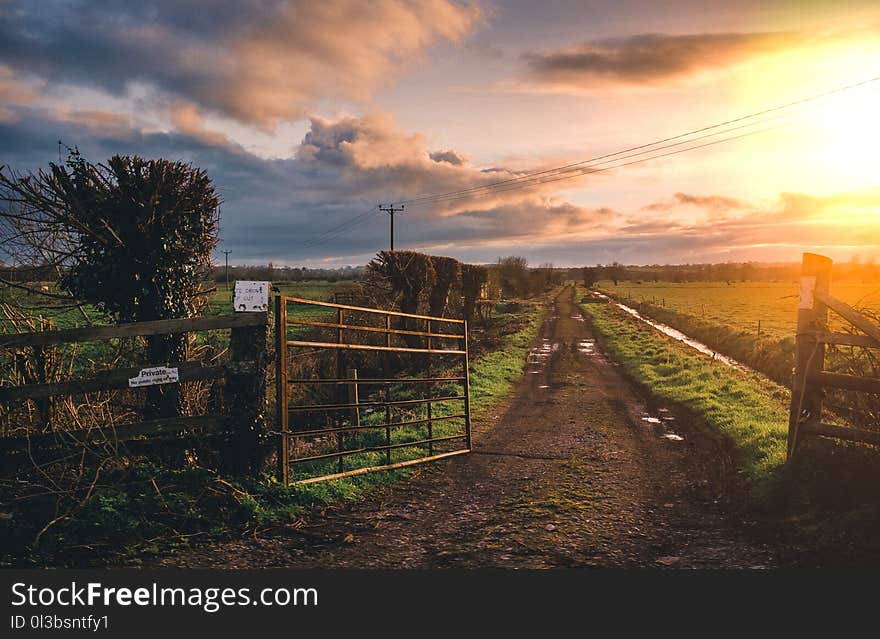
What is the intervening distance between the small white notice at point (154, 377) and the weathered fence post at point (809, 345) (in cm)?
794

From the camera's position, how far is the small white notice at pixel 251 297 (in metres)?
6.54

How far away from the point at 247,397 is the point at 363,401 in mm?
10222

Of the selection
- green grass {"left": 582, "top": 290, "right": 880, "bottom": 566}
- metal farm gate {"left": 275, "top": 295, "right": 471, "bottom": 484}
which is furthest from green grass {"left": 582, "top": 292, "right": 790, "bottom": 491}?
metal farm gate {"left": 275, "top": 295, "right": 471, "bottom": 484}

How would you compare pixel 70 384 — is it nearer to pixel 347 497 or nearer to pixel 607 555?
pixel 347 497

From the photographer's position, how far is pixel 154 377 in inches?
235

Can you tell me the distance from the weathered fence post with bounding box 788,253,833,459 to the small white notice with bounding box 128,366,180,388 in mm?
7936

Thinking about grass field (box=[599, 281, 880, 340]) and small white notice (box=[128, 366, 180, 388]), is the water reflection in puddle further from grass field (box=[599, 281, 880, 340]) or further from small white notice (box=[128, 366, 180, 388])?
small white notice (box=[128, 366, 180, 388])

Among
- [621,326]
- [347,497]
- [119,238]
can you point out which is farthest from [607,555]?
[621,326]

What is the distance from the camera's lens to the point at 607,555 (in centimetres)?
553

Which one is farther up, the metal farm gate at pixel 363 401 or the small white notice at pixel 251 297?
the small white notice at pixel 251 297

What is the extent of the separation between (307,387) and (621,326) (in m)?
25.3

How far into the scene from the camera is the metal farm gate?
7034mm

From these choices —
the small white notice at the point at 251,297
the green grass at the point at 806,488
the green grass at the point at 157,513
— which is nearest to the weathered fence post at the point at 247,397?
the small white notice at the point at 251,297

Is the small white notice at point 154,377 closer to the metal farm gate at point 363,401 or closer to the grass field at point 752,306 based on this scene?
the metal farm gate at point 363,401
